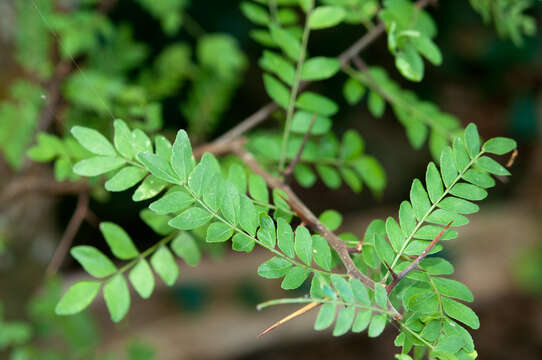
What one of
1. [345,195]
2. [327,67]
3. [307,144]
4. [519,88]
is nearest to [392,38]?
[327,67]

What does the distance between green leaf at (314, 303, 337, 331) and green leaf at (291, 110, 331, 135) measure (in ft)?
1.49

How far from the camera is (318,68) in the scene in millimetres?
946

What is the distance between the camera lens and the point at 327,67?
945mm

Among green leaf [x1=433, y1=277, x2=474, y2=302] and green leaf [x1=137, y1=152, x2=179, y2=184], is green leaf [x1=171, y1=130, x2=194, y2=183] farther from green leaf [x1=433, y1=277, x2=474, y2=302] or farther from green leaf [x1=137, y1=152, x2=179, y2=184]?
green leaf [x1=433, y1=277, x2=474, y2=302]

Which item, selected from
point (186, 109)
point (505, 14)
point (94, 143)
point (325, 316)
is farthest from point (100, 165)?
point (186, 109)

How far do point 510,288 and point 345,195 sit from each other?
1282 mm

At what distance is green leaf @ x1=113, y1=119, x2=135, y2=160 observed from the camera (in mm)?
676

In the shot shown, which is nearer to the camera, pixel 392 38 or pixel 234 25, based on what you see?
pixel 392 38

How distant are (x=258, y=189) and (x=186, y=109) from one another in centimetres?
85

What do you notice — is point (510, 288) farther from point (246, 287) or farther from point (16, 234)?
point (16, 234)

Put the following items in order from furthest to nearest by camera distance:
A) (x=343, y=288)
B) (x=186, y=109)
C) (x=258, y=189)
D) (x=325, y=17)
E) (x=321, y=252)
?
(x=186, y=109) < (x=325, y=17) < (x=258, y=189) < (x=321, y=252) < (x=343, y=288)

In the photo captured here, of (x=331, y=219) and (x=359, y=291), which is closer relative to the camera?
(x=359, y=291)

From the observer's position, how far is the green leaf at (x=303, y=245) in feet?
2.06

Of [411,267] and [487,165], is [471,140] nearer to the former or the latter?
[487,165]
